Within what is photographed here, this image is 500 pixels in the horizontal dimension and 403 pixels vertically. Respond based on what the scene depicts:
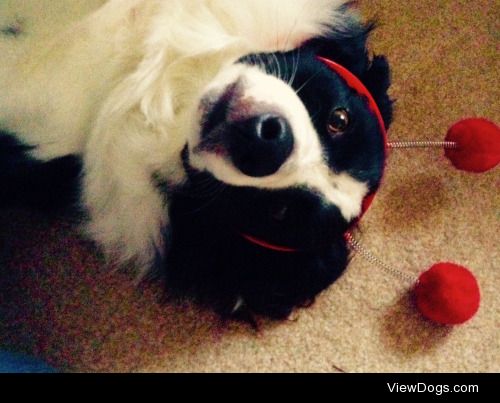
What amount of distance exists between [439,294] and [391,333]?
6.4 inches

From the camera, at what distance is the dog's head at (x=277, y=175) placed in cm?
80

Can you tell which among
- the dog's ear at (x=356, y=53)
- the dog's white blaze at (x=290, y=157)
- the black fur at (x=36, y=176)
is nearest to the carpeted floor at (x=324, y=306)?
the black fur at (x=36, y=176)

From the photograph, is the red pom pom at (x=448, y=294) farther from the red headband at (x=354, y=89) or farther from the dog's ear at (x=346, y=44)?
the dog's ear at (x=346, y=44)

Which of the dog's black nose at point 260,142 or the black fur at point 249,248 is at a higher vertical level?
the dog's black nose at point 260,142

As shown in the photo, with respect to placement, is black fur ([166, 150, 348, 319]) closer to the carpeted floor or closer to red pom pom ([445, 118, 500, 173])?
the carpeted floor

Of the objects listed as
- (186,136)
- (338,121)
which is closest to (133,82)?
(186,136)

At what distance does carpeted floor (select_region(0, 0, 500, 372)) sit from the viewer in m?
1.25

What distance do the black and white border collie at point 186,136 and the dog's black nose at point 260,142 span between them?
72 mm

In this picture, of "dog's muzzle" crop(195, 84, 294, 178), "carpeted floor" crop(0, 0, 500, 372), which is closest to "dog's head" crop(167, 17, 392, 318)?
"dog's muzzle" crop(195, 84, 294, 178)

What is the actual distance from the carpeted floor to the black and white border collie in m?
0.22

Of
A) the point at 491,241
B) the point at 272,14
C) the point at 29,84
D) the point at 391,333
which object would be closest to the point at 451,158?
the point at 491,241

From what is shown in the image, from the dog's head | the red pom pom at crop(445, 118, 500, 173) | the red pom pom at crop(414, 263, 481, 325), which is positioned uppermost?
the dog's head

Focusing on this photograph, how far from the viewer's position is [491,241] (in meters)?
1.35

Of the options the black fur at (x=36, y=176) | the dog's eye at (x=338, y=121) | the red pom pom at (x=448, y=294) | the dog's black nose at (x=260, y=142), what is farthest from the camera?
the red pom pom at (x=448, y=294)
